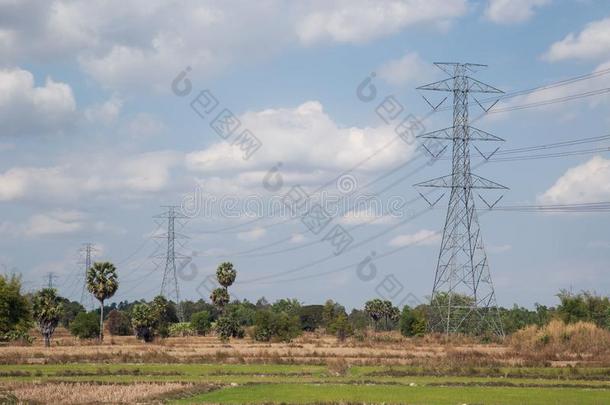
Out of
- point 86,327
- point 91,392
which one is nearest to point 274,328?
point 86,327

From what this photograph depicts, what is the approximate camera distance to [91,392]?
40.4 m

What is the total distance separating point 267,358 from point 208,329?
76725 mm

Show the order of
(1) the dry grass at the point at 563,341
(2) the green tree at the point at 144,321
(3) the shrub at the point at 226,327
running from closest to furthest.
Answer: (1) the dry grass at the point at 563,341 → (2) the green tree at the point at 144,321 → (3) the shrub at the point at 226,327

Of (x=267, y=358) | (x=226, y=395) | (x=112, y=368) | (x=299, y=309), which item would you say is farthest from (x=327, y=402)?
(x=299, y=309)

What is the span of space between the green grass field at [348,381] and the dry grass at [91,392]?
5.19 ft

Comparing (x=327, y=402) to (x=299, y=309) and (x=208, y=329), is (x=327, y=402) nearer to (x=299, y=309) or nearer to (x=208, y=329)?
(x=208, y=329)

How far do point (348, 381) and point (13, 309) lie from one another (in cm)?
5272

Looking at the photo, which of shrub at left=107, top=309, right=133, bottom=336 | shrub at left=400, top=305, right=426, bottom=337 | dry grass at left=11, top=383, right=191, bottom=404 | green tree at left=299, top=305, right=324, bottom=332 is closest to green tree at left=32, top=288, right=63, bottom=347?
shrub at left=107, top=309, right=133, bottom=336

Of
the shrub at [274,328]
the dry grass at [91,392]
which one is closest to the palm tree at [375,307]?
the shrub at [274,328]

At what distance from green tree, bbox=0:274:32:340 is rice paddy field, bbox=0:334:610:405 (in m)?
11.8

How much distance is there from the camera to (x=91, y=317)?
114250 mm

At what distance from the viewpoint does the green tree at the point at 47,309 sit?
100 m

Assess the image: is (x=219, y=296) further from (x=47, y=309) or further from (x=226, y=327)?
(x=47, y=309)

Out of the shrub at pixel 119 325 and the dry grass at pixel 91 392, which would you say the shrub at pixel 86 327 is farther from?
the dry grass at pixel 91 392
